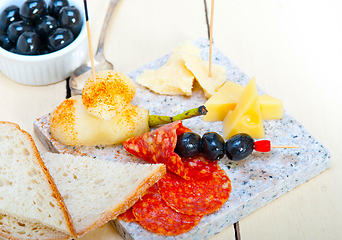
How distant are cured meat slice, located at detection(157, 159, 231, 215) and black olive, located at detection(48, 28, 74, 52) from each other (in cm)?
102

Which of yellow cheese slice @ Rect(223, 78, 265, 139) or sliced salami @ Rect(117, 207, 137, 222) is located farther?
yellow cheese slice @ Rect(223, 78, 265, 139)

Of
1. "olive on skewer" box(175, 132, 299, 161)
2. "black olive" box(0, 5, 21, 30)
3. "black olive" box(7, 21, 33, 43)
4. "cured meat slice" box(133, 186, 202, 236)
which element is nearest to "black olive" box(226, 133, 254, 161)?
"olive on skewer" box(175, 132, 299, 161)

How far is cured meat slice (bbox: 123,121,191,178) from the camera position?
7.03 ft

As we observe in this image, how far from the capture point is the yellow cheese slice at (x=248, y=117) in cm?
Result: 229

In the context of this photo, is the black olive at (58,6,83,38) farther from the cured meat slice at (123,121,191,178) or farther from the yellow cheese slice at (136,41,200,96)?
the cured meat slice at (123,121,191,178)

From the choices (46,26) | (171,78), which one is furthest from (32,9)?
(171,78)

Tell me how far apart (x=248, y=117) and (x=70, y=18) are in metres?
1.18

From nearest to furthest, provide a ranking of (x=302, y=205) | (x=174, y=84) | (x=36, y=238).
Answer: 1. (x=36, y=238)
2. (x=302, y=205)
3. (x=174, y=84)

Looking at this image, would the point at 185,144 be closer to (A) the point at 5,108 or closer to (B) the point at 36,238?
(B) the point at 36,238

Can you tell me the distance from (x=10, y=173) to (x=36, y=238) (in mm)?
326

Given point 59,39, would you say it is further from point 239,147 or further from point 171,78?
point 239,147

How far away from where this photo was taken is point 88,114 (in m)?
2.30

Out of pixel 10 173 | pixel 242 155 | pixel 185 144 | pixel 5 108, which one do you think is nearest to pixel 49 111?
pixel 5 108

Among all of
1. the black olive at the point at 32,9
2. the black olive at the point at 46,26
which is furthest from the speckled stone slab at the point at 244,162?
the black olive at the point at 32,9
